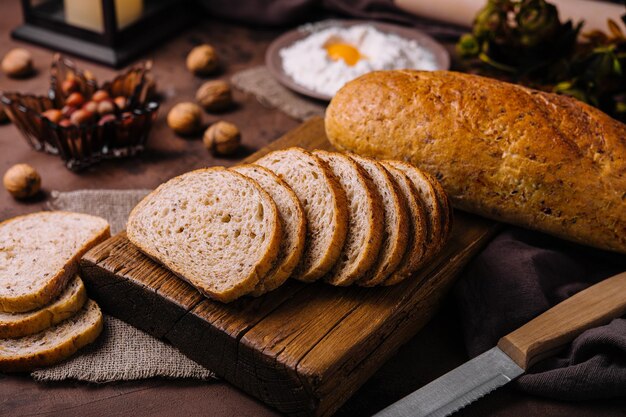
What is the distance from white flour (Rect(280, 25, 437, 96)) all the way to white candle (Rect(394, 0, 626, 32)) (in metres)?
0.49

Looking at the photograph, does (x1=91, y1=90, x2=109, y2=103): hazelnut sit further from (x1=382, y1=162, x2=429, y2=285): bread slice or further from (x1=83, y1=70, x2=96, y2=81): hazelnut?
(x1=382, y1=162, x2=429, y2=285): bread slice

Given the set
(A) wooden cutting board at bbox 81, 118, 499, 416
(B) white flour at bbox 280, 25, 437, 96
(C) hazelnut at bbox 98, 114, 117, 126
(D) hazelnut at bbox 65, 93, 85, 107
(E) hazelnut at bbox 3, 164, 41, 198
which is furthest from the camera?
(B) white flour at bbox 280, 25, 437, 96

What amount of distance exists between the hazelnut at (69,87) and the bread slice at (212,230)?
1355mm

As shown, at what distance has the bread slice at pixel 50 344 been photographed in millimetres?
2680

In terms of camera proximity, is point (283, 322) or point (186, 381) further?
point (186, 381)

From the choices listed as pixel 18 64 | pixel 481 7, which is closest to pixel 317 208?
pixel 18 64

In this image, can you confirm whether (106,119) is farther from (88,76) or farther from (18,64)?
(18,64)

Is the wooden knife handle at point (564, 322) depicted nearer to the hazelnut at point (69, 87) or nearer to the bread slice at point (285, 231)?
the bread slice at point (285, 231)

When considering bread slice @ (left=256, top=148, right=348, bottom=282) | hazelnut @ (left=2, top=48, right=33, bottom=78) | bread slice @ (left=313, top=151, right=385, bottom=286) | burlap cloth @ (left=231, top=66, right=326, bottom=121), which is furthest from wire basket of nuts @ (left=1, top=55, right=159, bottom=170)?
bread slice @ (left=313, top=151, right=385, bottom=286)

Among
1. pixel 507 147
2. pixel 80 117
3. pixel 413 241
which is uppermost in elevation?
pixel 507 147

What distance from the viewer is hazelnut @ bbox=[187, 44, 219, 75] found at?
476 cm

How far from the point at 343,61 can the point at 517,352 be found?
8.19ft

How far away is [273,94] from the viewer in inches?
181

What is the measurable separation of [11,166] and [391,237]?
2.29m
